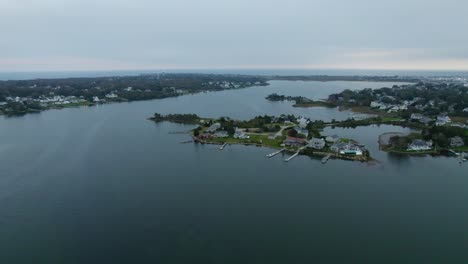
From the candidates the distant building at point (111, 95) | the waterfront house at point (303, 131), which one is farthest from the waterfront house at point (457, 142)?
the distant building at point (111, 95)

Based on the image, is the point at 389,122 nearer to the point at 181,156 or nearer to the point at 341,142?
the point at 341,142

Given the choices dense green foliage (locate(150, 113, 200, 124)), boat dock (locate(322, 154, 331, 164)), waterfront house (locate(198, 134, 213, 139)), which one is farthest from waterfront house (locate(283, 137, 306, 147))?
dense green foliage (locate(150, 113, 200, 124))

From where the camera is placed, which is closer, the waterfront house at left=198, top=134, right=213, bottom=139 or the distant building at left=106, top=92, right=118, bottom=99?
the waterfront house at left=198, top=134, right=213, bottom=139

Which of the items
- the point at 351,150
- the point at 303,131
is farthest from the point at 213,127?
the point at 351,150

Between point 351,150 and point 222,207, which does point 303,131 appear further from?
point 222,207

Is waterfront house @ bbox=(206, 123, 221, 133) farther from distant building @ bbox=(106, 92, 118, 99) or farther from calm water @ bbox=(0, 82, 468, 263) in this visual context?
distant building @ bbox=(106, 92, 118, 99)
